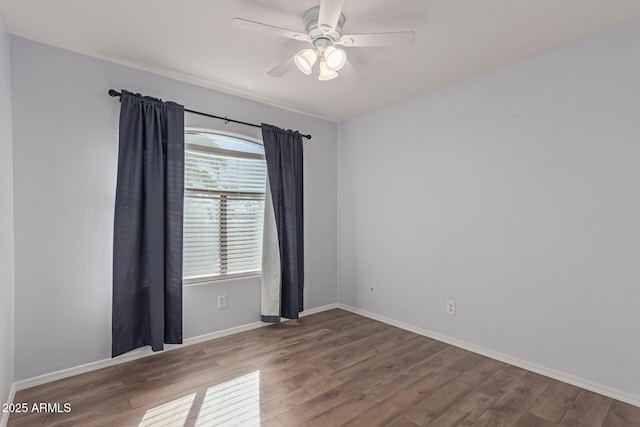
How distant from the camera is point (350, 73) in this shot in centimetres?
231

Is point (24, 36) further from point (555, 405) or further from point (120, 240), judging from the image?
point (555, 405)

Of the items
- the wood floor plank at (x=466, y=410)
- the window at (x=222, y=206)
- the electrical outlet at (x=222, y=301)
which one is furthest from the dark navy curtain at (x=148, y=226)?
the wood floor plank at (x=466, y=410)

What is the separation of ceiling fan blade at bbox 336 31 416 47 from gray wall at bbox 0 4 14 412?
2.13 meters

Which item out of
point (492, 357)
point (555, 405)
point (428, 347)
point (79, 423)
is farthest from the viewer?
point (428, 347)

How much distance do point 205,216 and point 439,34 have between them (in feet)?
8.42

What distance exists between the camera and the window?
3113mm

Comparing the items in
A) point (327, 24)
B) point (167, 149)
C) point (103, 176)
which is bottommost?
point (103, 176)

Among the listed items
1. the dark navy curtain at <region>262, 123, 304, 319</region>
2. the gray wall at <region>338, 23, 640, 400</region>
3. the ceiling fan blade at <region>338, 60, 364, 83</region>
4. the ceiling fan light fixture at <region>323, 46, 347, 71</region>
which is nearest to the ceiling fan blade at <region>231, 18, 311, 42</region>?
the ceiling fan light fixture at <region>323, 46, 347, 71</region>

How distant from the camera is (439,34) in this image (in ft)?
7.42

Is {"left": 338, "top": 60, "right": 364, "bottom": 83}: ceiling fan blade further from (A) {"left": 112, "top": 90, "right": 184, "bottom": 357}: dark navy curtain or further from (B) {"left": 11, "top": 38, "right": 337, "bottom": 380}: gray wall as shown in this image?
(B) {"left": 11, "top": 38, "right": 337, "bottom": 380}: gray wall

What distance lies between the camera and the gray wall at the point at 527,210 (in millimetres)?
2193

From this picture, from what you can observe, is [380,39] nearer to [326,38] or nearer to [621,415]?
[326,38]

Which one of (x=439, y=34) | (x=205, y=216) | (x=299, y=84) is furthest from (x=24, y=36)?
(x=439, y=34)

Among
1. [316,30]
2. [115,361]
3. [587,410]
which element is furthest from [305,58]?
[587,410]
